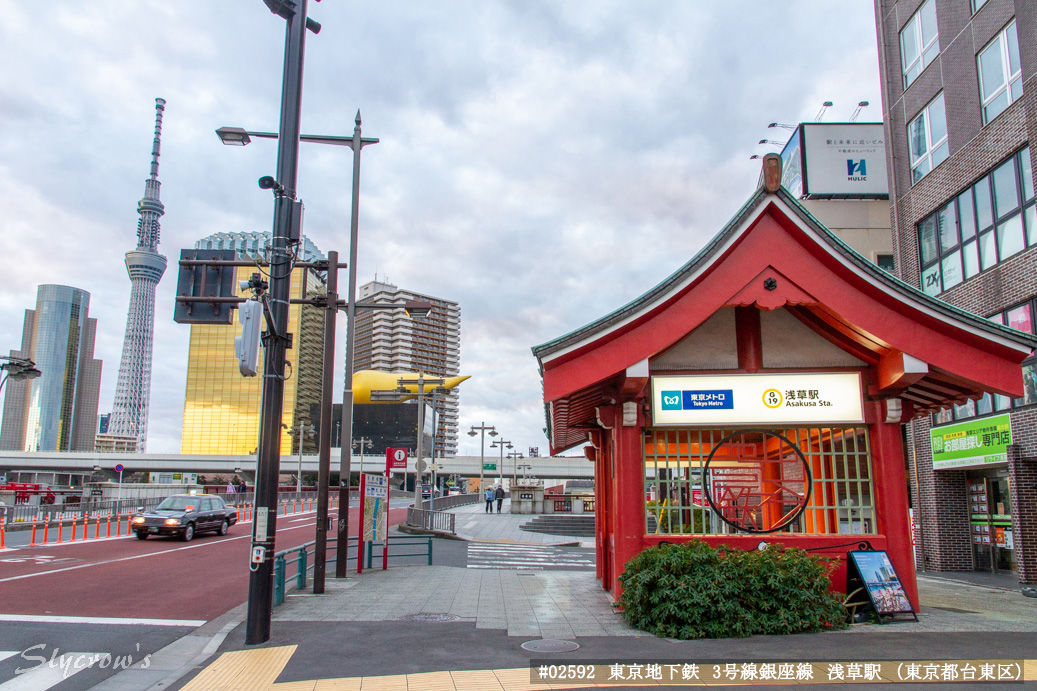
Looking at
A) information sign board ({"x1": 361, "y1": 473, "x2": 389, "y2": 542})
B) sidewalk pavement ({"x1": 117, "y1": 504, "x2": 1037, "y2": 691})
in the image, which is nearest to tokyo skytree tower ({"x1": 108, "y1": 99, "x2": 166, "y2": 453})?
information sign board ({"x1": 361, "y1": 473, "x2": 389, "y2": 542})

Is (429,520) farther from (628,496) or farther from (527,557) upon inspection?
(628,496)

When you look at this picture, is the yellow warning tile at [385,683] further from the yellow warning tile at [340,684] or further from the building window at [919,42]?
the building window at [919,42]

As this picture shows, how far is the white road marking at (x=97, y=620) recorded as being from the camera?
35.1ft

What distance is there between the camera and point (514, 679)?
730 centimetres

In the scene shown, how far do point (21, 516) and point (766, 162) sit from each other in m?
33.5

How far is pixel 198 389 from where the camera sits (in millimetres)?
149000

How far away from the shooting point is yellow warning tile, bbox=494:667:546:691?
275 inches

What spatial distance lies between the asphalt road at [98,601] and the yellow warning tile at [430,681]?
3.50m

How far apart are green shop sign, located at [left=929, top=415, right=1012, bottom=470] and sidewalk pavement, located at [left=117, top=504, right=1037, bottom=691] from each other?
5259mm

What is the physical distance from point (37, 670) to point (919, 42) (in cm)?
2581

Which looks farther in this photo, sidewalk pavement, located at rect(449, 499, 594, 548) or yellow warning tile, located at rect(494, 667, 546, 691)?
sidewalk pavement, located at rect(449, 499, 594, 548)

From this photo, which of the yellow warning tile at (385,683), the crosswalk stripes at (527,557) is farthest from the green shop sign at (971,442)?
the yellow warning tile at (385,683)

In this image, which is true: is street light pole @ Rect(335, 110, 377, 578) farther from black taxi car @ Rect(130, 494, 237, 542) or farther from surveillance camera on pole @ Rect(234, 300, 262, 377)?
black taxi car @ Rect(130, 494, 237, 542)

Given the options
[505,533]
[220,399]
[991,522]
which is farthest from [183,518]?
[220,399]
